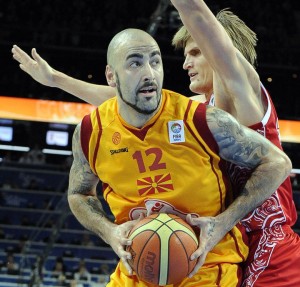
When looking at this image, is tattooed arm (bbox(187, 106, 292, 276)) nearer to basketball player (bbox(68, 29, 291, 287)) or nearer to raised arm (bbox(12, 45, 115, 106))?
basketball player (bbox(68, 29, 291, 287))

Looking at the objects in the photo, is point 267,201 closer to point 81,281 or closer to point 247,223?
point 247,223

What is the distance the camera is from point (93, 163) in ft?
12.2

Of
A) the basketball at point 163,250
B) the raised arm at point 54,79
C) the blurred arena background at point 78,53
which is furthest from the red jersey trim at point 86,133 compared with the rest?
the blurred arena background at point 78,53

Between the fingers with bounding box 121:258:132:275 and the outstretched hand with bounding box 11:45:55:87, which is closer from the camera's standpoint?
the fingers with bounding box 121:258:132:275

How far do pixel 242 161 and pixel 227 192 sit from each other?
8.7 inches

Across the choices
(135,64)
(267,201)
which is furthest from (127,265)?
(135,64)

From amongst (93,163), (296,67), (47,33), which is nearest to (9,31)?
(47,33)

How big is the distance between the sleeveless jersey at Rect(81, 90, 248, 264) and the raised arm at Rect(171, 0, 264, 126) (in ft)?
0.78

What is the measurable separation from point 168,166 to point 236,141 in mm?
359

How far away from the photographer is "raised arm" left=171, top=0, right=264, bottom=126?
3557mm

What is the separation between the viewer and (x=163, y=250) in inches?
127

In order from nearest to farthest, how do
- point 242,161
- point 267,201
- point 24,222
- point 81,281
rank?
point 242,161
point 267,201
point 81,281
point 24,222

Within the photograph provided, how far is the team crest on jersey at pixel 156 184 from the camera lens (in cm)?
350

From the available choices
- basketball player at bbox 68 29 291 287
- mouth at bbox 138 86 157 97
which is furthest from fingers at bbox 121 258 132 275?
mouth at bbox 138 86 157 97
